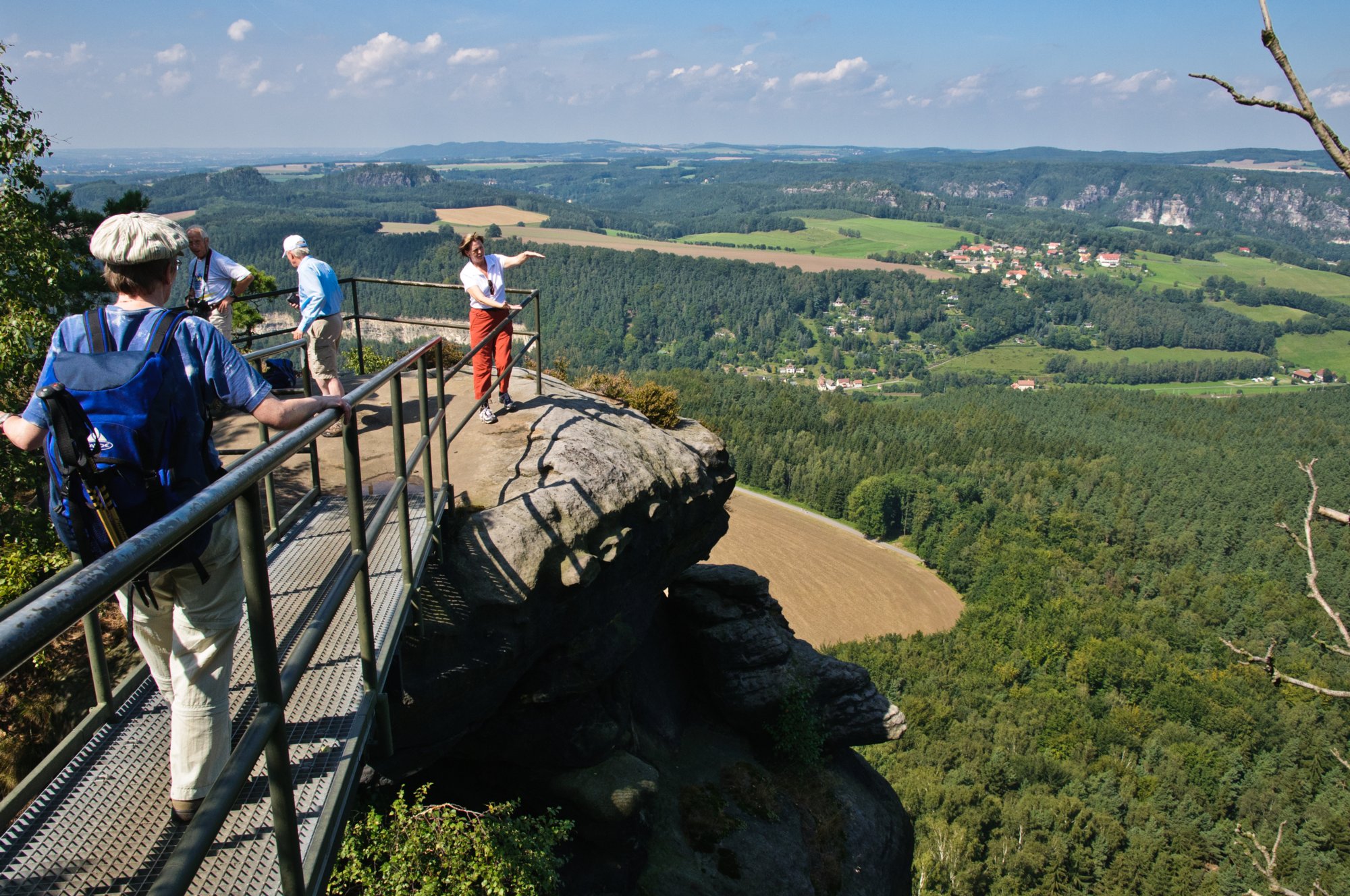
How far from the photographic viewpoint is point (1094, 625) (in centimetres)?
6069

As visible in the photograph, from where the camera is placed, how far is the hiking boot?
10.4ft

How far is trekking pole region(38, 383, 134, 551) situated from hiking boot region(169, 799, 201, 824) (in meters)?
1.13

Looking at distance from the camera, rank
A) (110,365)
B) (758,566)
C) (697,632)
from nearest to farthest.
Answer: (110,365), (697,632), (758,566)

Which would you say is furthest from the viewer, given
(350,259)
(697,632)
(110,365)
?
(350,259)

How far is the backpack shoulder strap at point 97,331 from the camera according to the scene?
9.79ft

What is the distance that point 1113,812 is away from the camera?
4050 cm

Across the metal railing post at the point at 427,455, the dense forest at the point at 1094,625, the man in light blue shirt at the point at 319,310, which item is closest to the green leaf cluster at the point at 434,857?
the metal railing post at the point at 427,455

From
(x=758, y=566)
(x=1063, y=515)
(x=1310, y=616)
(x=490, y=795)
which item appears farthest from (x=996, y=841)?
(x=1063, y=515)

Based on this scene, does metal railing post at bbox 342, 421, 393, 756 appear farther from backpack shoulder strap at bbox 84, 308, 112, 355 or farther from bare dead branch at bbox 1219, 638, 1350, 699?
bare dead branch at bbox 1219, 638, 1350, 699

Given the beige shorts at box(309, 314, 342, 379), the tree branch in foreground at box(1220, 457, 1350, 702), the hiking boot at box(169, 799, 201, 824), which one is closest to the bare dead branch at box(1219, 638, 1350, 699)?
the tree branch in foreground at box(1220, 457, 1350, 702)

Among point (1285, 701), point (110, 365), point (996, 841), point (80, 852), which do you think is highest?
point (110, 365)

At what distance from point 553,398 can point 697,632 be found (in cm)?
662

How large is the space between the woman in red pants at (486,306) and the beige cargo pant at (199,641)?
599 centimetres

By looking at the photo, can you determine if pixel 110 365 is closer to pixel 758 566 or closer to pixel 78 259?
pixel 78 259
